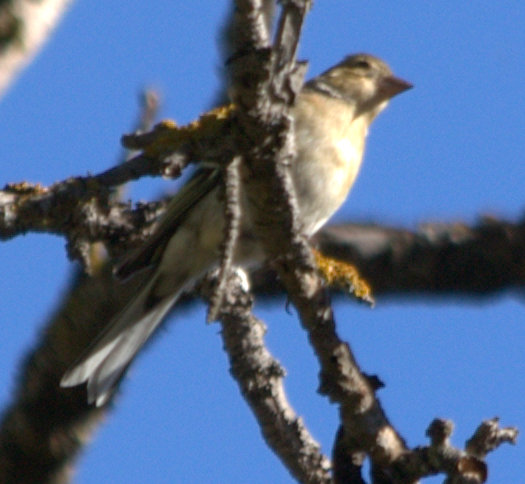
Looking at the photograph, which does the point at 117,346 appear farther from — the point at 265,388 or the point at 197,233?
the point at 265,388

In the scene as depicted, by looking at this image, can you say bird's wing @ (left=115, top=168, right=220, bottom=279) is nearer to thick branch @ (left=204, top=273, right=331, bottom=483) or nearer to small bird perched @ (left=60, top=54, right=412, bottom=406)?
small bird perched @ (left=60, top=54, right=412, bottom=406)

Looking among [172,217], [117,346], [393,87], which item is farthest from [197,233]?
[393,87]

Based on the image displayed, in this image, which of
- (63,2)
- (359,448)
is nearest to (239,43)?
(63,2)

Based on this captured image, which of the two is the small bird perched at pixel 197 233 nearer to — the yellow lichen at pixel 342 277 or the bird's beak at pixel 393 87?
the yellow lichen at pixel 342 277

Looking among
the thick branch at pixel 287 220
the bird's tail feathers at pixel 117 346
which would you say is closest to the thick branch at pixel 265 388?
the thick branch at pixel 287 220

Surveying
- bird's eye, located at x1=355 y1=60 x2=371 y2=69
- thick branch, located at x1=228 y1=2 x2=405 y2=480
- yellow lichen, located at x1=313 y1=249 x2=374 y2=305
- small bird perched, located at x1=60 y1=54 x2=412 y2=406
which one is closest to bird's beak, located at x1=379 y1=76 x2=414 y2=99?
bird's eye, located at x1=355 y1=60 x2=371 y2=69

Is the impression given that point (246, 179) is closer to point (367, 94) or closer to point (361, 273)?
point (361, 273)

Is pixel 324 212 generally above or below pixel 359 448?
above
